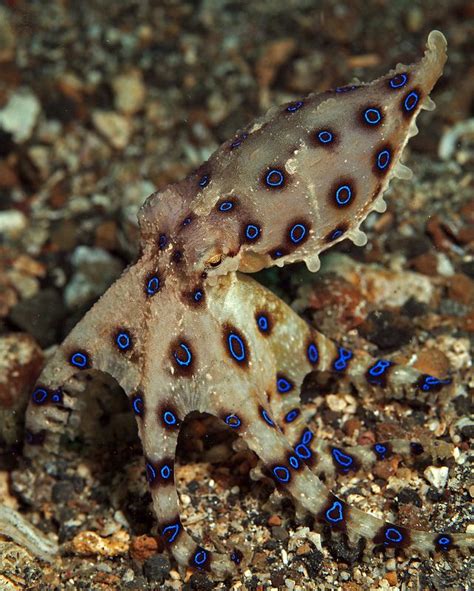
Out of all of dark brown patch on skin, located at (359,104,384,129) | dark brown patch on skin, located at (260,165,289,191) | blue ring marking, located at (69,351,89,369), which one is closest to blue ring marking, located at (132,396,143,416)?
blue ring marking, located at (69,351,89,369)

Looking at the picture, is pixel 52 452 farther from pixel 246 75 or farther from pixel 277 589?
pixel 246 75

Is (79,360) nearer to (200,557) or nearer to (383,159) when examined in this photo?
(200,557)

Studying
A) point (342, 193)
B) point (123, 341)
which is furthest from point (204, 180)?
point (123, 341)

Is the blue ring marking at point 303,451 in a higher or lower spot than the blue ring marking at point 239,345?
lower

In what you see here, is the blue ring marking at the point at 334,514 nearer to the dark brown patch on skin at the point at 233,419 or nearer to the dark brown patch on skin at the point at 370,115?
the dark brown patch on skin at the point at 233,419

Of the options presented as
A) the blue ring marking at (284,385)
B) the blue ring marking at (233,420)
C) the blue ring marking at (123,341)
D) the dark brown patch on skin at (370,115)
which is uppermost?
the dark brown patch on skin at (370,115)

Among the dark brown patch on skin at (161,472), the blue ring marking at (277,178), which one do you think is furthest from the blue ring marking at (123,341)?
the blue ring marking at (277,178)

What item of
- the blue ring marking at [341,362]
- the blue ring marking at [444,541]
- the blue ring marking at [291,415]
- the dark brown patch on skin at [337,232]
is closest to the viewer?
the blue ring marking at [444,541]
